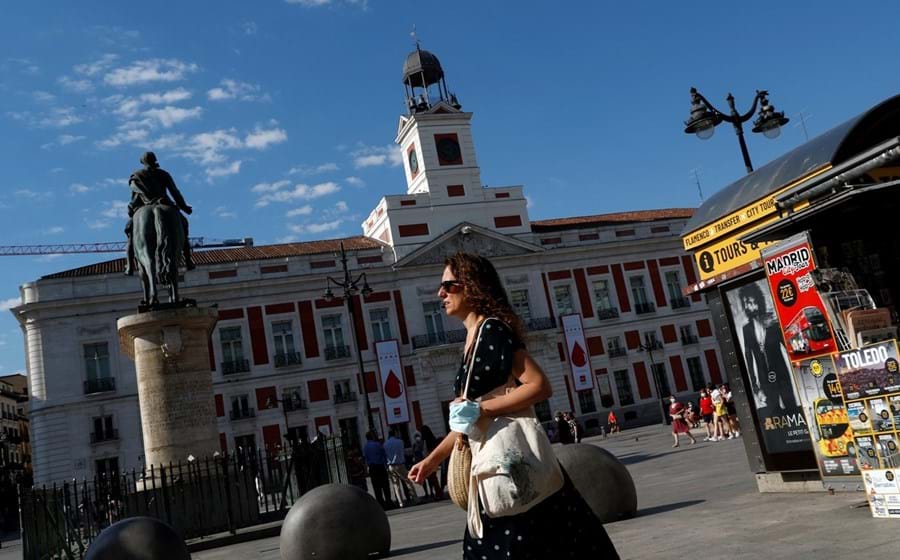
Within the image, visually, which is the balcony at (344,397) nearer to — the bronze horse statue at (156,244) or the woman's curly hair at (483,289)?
the bronze horse statue at (156,244)

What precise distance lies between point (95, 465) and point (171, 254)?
28.0 metres

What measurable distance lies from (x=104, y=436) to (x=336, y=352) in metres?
12.0

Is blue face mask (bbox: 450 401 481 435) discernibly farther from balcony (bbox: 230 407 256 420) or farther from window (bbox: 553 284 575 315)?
window (bbox: 553 284 575 315)

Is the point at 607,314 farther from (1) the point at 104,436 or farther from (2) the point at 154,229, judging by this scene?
(2) the point at 154,229

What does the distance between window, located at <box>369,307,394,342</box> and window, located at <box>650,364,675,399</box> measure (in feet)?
52.8

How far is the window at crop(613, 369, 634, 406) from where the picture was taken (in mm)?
44938

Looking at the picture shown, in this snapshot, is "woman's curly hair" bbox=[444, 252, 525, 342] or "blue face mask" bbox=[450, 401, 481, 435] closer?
"blue face mask" bbox=[450, 401, 481, 435]

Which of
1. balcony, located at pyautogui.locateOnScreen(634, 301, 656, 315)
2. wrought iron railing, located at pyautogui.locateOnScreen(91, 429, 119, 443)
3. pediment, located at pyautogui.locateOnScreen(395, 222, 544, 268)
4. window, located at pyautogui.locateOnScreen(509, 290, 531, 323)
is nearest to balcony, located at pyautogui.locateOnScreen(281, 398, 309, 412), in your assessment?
wrought iron railing, located at pyautogui.locateOnScreen(91, 429, 119, 443)

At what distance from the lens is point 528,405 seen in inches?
117

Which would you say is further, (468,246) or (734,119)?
(468,246)

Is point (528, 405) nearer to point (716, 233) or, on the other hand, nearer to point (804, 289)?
point (804, 289)

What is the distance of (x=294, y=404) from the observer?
39.5 metres

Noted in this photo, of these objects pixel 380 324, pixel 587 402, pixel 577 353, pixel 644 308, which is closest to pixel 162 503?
pixel 380 324

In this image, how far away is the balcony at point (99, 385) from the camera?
3675 centimetres
